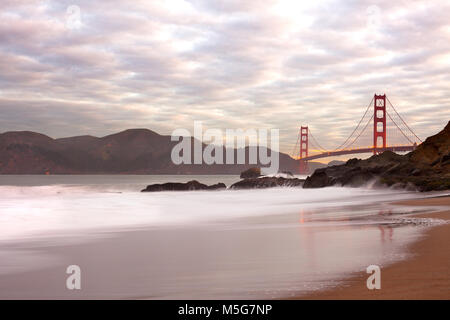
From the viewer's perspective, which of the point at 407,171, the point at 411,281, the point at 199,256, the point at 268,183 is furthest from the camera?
the point at 268,183

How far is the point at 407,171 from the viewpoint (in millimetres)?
25766

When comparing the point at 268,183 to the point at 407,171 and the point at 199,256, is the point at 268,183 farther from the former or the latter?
the point at 199,256

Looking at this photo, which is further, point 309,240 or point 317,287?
point 309,240

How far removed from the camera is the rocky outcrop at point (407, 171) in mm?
20984

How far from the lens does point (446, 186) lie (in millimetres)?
18438

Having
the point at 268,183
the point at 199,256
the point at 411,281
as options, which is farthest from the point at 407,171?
the point at 411,281

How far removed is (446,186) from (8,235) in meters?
16.5

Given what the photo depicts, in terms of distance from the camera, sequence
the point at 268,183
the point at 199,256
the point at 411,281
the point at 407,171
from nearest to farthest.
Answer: the point at 411,281 < the point at 199,256 < the point at 407,171 < the point at 268,183

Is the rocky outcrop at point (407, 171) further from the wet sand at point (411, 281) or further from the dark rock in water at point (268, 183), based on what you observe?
the wet sand at point (411, 281)

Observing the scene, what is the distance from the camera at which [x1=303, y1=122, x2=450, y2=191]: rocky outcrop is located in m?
21.0

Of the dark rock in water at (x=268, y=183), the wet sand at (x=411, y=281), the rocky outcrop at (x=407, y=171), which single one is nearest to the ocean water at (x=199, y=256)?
the wet sand at (x=411, y=281)

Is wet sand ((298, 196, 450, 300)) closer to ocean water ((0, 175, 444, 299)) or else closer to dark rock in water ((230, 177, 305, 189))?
ocean water ((0, 175, 444, 299))
